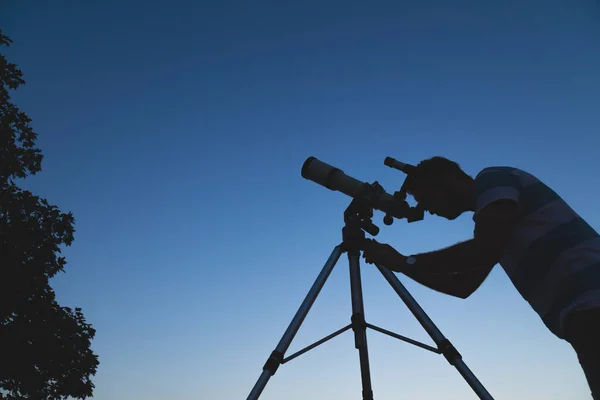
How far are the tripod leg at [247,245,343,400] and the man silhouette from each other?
4.00ft

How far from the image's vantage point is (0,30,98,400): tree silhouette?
10.7m

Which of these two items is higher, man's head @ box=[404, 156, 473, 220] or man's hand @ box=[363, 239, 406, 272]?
man's head @ box=[404, 156, 473, 220]

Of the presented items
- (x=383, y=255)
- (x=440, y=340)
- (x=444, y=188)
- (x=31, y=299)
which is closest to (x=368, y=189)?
(x=383, y=255)

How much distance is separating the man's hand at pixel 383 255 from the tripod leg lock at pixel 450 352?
3.25 ft

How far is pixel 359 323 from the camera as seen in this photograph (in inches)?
150

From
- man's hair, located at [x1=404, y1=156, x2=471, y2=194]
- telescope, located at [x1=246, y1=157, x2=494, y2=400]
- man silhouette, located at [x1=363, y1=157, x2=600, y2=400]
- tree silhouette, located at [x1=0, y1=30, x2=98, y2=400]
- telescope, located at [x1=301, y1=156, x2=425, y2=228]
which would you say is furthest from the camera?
tree silhouette, located at [x1=0, y1=30, x2=98, y2=400]

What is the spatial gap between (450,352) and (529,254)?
1500mm

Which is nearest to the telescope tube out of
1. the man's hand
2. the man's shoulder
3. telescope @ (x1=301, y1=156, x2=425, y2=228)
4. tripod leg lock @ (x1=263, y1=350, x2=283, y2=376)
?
telescope @ (x1=301, y1=156, x2=425, y2=228)

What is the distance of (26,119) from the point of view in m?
12.5

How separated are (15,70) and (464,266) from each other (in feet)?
48.8

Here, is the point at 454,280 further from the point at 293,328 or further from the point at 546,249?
the point at 293,328

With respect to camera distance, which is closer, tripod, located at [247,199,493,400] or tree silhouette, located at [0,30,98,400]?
tripod, located at [247,199,493,400]

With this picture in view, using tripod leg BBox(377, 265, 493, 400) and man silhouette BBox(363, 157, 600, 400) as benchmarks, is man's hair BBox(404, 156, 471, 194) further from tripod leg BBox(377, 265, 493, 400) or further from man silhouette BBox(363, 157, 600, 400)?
tripod leg BBox(377, 265, 493, 400)

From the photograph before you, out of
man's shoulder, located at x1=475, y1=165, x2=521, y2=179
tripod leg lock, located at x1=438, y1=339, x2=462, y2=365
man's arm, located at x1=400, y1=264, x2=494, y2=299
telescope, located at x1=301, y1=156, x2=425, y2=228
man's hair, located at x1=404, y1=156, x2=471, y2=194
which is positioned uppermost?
telescope, located at x1=301, y1=156, x2=425, y2=228
